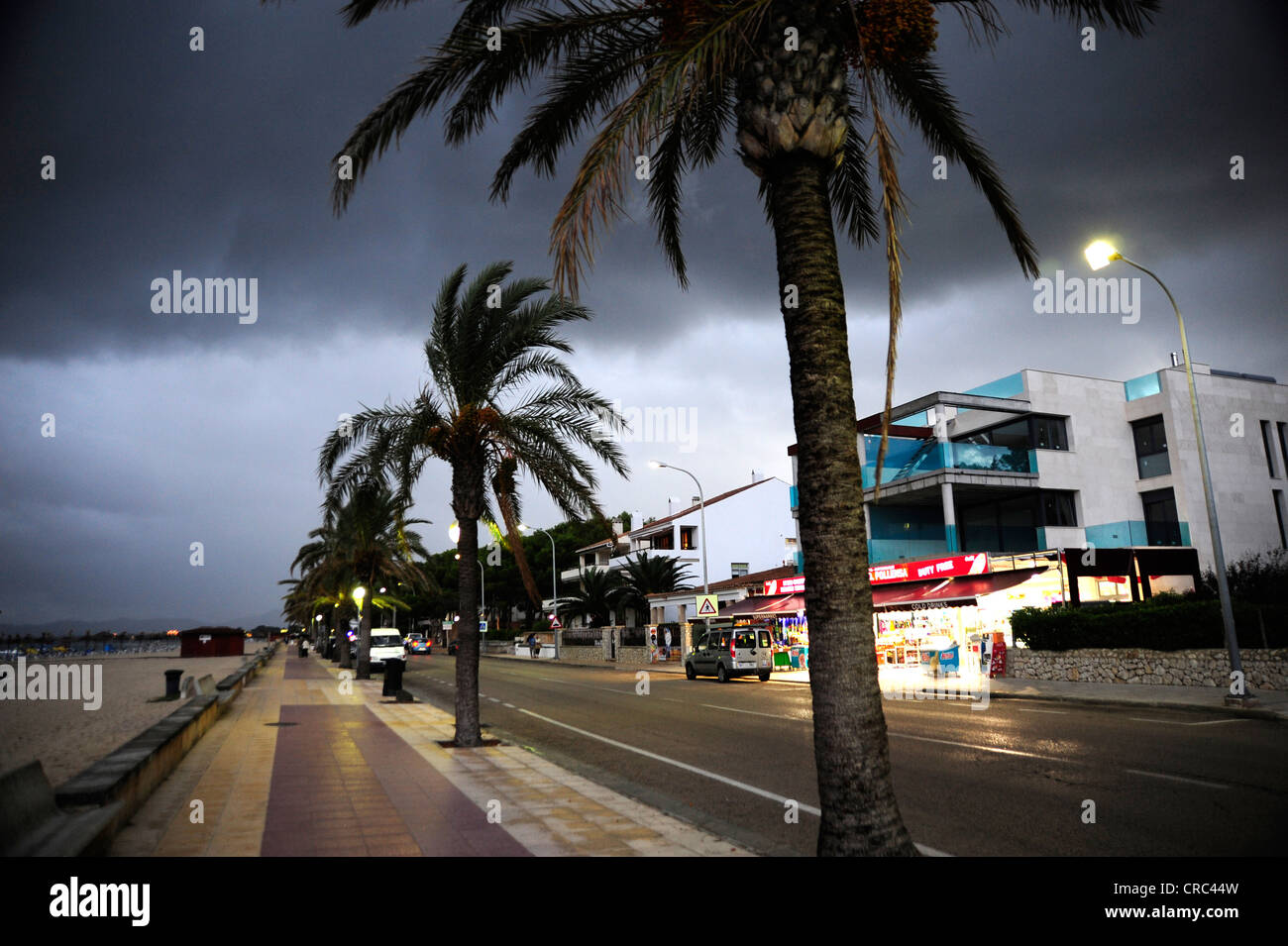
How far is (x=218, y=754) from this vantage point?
11094 millimetres

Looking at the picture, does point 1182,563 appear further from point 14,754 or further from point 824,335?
point 14,754

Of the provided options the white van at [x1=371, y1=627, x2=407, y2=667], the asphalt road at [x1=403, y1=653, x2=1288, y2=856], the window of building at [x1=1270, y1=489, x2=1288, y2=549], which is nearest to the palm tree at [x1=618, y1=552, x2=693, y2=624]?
the white van at [x1=371, y1=627, x2=407, y2=667]

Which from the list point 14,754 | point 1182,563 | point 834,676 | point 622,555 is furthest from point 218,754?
point 622,555

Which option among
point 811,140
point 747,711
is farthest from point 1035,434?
point 811,140

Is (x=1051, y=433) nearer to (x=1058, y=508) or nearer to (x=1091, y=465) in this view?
(x=1091, y=465)

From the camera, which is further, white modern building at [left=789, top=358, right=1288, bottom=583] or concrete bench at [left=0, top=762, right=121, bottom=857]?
white modern building at [left=789, top=358, right=1288, bottom=583]

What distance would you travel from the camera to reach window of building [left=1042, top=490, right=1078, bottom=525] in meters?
30.5

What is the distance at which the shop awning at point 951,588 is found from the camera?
80.1ft

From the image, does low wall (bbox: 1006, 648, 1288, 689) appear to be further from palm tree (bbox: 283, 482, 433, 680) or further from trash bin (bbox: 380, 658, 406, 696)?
palm tree (bbox: 283, 482, 433, 680)

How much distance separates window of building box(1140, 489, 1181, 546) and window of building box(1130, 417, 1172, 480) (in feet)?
2.78

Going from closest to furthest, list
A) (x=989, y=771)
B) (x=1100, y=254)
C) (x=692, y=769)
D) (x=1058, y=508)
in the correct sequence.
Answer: (x=989, y=771)
(x=692, y=769)
(x=1100, y=254)
(x=1058, y=508)

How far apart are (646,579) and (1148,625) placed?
114ft

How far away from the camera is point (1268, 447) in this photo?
102 ft

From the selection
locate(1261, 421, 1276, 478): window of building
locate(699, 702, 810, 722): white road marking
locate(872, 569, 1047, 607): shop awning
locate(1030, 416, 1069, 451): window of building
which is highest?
locate(1030, 416, 1069, 451): window of building
